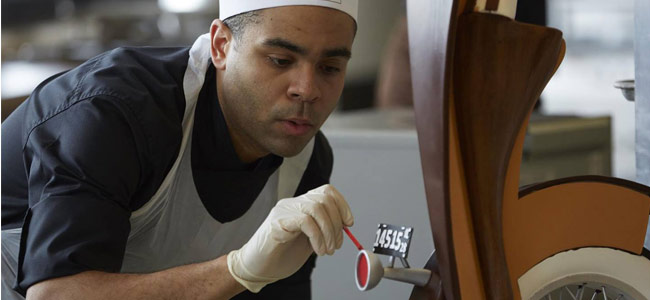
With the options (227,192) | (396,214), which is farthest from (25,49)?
(227,192)

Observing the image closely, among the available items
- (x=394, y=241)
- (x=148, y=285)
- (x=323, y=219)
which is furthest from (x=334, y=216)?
(x=148, y=285)

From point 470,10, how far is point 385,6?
4877 mm

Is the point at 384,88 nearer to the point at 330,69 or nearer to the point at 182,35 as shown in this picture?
A: the point at 330,69

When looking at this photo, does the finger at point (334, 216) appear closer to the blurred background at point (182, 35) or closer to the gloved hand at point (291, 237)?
the gloved hand at point (291, 237)

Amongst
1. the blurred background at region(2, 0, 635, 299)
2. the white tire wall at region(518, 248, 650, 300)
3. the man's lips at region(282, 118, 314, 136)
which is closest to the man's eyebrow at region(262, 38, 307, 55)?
the man's lips at region(282, 118, 314, 136)

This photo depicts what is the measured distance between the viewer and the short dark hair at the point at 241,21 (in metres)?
1.34

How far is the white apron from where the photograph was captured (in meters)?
1.39

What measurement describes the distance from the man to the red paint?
159 millimetres

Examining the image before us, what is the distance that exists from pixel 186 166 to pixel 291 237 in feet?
1.29

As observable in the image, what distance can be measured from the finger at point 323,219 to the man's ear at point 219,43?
44cm

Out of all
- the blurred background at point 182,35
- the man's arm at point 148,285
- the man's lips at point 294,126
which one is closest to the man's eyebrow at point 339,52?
→ the man's lips at point 294,126

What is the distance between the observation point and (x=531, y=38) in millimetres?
897

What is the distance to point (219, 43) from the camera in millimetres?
1444

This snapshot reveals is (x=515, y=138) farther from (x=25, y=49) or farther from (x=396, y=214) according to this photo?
(x=25, y=49)
